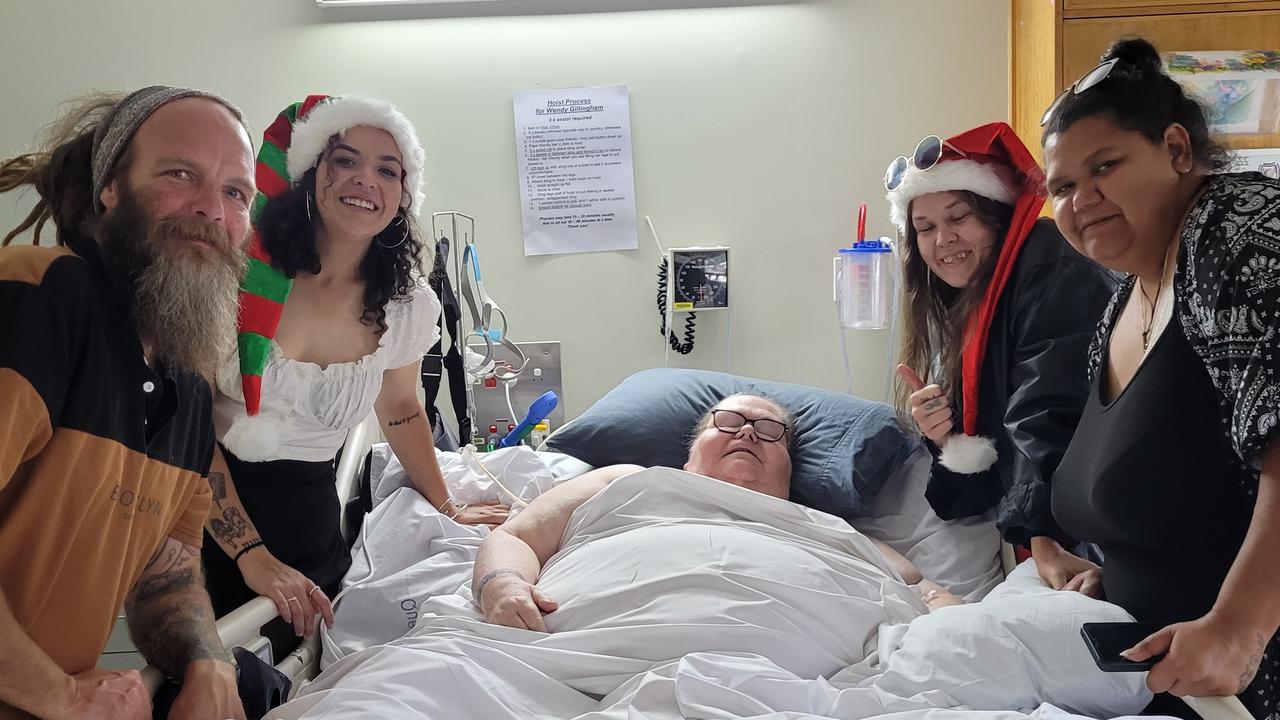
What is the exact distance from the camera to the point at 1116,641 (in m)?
1.13

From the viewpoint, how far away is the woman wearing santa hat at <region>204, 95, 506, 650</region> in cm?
168

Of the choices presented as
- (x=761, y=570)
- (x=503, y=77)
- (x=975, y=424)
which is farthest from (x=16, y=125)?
(x=975, y=424)

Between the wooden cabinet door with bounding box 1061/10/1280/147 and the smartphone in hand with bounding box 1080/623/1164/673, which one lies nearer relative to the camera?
the smartphone in hand with bounding box 1080/623/1164/673

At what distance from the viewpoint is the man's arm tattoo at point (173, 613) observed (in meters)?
1.32

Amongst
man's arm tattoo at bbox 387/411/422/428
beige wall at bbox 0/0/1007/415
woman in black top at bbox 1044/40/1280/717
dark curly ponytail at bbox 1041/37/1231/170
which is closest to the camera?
woman in black top at bbox 1044/40/1280/717

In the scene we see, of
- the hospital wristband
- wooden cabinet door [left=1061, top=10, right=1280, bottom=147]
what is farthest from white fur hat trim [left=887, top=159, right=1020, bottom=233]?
the hospital wristband

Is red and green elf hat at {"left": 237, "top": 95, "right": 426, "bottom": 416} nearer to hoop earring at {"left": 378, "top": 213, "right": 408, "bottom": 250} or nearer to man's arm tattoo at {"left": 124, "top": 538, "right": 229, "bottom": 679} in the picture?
hoop earring at {"left": 378, "top": 213, "right": 408, "bottom": 250}

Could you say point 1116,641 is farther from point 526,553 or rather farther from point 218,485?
point 218,485

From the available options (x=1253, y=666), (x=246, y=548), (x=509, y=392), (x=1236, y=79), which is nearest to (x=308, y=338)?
(x=246, y=548)

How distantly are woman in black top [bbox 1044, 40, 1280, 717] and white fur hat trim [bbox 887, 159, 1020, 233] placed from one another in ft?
1.33

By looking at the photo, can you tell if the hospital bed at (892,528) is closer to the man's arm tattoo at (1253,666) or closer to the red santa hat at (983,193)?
the red santa hat at (983,193)

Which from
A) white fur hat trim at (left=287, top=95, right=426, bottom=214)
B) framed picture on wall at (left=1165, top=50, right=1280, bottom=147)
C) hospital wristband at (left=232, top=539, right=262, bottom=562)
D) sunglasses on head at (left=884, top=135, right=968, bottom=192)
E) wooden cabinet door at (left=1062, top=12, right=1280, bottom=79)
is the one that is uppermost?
wooden cabinet door at (left=1062, top=12, right=1280, bottom=79)

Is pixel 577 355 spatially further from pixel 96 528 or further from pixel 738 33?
pixel 96 528

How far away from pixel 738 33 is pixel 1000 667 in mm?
1999
